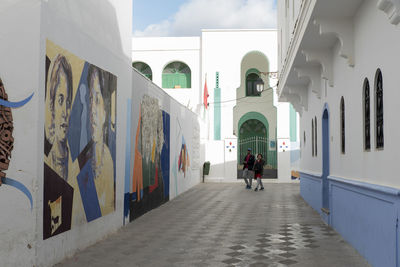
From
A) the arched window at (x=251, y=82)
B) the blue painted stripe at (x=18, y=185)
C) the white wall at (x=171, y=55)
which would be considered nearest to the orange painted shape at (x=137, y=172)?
the blue painted stripe at (x=18, y=185)

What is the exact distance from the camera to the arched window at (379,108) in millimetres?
6227

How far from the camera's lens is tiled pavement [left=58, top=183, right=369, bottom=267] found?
7055mm

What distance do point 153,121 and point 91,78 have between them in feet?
17.3

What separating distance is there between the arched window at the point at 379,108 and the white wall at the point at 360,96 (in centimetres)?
10

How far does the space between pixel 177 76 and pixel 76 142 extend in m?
23.3

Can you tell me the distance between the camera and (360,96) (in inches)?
295

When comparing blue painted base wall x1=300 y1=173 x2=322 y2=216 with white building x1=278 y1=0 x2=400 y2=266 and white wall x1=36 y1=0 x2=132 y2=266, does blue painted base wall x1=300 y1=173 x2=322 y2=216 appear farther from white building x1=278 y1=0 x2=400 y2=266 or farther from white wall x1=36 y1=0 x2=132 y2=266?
white wall x1=36 y1=0 x2=132 y2=266

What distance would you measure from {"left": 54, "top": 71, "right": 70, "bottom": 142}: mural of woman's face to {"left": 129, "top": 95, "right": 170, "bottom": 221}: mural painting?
4.09 m

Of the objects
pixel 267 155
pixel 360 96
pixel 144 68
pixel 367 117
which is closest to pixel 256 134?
pixel 267 155

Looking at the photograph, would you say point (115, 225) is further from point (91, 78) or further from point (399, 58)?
point (399, 58)

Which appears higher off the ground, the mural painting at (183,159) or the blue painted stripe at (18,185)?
the mural painting at (183,159)

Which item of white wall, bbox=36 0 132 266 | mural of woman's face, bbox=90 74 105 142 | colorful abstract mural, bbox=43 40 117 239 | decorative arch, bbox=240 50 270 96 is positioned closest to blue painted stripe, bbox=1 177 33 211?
white wall, bbox=36 0 132 266

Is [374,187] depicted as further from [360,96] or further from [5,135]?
[5,135]

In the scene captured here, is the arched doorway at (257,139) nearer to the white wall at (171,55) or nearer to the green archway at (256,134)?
the green archway at (256,134)
